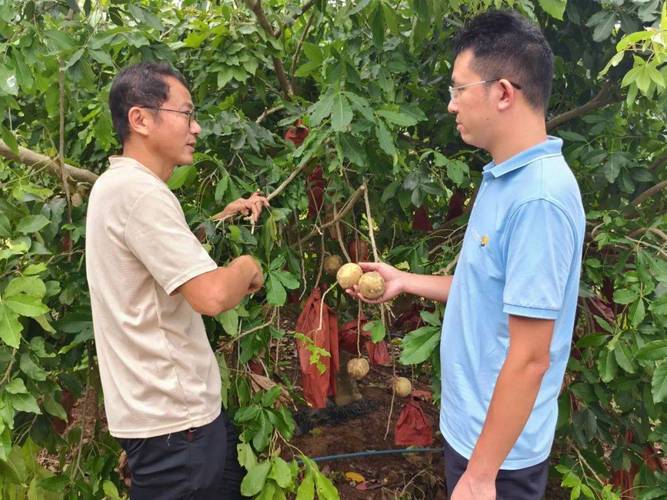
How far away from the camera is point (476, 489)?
1278 mm

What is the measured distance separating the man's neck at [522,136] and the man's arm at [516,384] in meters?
0.39

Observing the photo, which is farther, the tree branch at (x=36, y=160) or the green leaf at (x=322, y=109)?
the tree branch at (x=36, y=160)

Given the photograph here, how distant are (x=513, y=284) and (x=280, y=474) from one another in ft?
3.68

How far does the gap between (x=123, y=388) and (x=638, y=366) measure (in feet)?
5.27

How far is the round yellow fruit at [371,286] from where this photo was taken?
6.11 ft

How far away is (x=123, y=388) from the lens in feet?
5.31

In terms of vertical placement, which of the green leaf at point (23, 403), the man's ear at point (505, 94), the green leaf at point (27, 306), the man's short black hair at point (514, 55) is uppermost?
the man's short black hair at point (514, 55)

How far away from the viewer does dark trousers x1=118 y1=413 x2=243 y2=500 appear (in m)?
1.64

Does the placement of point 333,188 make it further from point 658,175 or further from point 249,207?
point 658,175

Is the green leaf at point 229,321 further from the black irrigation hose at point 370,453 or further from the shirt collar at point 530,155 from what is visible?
the black irrigation hose at point 370,453

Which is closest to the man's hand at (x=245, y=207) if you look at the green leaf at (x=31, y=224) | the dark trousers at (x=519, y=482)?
the green leaf at (x=31, y=224)

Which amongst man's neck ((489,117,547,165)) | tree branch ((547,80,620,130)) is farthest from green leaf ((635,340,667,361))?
tree branch ((547,80,620,130))

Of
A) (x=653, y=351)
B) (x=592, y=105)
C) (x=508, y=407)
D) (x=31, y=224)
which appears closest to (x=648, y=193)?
(x=592, y=105)

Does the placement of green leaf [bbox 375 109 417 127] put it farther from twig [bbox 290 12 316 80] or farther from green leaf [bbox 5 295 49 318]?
green leaf [bbox 5 295 49 318]
